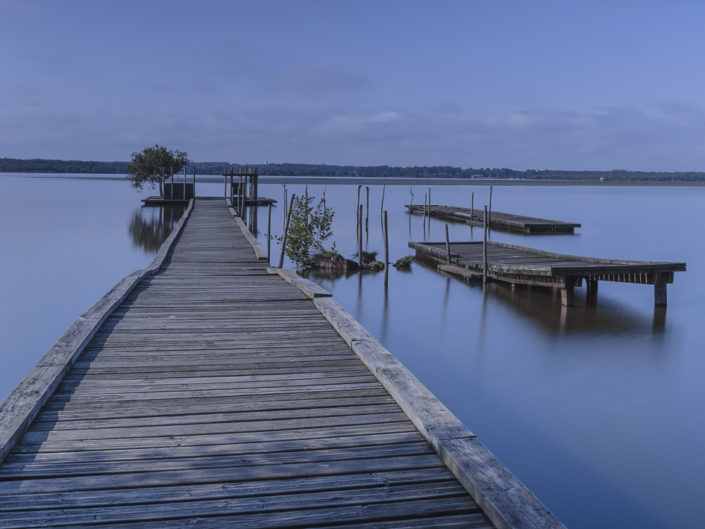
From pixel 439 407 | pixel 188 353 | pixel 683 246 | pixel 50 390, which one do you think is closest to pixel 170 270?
pixel 188 353

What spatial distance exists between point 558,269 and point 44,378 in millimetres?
10658

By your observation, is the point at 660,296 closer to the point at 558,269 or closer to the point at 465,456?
the point at 558,269

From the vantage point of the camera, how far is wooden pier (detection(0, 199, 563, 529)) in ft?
8.93

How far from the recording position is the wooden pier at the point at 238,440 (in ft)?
8.93

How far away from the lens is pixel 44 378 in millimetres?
4137

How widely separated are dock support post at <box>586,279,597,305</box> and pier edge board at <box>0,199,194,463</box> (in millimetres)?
10360

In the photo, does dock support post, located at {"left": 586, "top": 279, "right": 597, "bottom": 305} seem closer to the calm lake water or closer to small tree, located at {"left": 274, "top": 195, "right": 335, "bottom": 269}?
the calm lake water

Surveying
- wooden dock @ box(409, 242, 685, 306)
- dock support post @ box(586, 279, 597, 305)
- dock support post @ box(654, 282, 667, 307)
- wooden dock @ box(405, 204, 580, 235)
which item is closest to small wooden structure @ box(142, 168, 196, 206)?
wooden dock @ box(405, 204, 580, 235)

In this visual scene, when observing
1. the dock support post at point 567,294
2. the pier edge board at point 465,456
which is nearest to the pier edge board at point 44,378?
the pier edge board at point 465,456

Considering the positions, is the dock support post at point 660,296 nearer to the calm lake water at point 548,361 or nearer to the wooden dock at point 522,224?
the calm lake water at point 548,361

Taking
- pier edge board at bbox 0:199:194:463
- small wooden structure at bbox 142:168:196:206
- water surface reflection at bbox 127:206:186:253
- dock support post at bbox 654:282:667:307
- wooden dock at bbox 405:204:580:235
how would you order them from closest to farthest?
pier edge board at bbox 0:199:194:463 < dock support post at bbox 654:282:667:307 < water surface reflection at bbox 127:206:186:253 < wooden dock at bbox 405:204:580:235 < small wooden structure at bbox 142:168:196:206

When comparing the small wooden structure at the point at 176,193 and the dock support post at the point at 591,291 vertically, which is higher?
the small wooden structure at the point at 176,193

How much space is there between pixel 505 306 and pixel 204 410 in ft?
35.3

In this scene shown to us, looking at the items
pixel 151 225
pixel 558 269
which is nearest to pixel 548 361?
pixel 558 269
